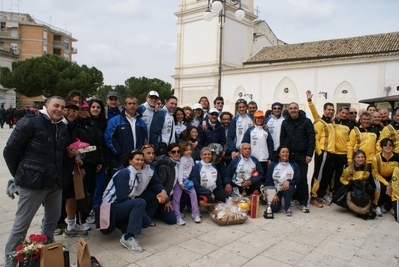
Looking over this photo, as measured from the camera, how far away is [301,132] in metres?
5.88

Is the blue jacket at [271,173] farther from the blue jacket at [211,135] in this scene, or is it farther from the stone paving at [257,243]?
the blue jacket at [211,135]

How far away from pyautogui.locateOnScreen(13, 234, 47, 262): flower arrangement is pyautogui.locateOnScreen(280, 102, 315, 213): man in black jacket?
4.50 meters

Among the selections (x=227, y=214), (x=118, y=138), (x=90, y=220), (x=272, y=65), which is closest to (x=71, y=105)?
(x=118, y=138)

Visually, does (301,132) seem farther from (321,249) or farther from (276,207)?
(321,249)

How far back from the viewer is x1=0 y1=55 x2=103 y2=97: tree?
36406 millimetres

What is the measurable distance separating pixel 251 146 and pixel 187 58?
31635mm

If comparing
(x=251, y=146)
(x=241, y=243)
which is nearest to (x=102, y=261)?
(x=241, y=243)

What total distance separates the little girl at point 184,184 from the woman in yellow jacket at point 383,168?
11.0 feet

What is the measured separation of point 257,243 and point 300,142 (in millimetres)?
2491

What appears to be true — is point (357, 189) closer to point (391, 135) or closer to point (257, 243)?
point (391, 135)

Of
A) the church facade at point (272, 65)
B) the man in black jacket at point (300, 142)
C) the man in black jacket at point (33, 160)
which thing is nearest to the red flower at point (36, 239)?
the man in black jacket at point (33, 160)

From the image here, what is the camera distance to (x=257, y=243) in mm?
4137

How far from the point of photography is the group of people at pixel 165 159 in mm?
3166

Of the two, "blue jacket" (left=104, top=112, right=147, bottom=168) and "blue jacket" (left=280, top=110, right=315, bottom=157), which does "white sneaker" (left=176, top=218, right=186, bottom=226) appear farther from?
"blue jacket" (left=280, top=110, right=315, bottom=157)
